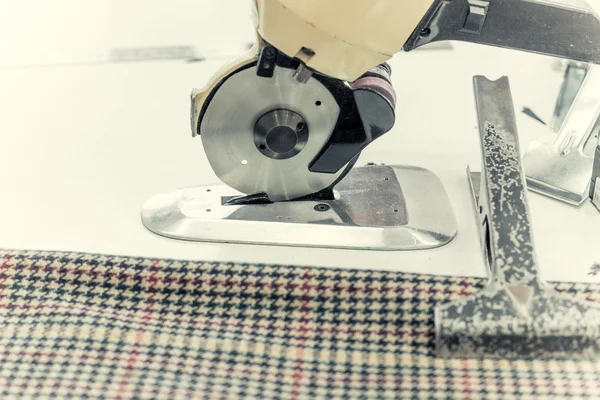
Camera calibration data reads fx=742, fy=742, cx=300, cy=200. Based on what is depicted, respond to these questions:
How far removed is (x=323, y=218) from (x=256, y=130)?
0.16m

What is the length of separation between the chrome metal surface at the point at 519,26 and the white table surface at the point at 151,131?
26 centimetres

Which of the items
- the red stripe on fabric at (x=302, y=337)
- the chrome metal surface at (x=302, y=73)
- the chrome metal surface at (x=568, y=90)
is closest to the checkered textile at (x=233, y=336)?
the red stripe on fabric at (x=302, y=337)

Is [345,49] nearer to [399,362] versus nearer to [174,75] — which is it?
[399,362]

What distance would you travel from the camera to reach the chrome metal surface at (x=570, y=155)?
45.8 inches

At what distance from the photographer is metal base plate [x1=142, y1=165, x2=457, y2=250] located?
104 centimetres

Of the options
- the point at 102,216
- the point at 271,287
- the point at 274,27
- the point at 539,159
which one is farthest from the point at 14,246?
the point at 539,159

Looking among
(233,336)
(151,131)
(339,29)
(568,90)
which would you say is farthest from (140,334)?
(568,90)

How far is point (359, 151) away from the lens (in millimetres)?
1041

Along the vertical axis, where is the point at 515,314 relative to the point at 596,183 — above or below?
below

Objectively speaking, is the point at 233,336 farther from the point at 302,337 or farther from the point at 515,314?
the point at 515,314

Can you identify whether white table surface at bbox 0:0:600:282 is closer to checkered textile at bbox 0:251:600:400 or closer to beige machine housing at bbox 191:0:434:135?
checkered textile at bbox 0:251:600:400

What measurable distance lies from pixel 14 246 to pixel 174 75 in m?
0.58

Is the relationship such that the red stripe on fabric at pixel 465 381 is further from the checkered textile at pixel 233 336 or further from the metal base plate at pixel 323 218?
the metal base plate at pixel 323 218

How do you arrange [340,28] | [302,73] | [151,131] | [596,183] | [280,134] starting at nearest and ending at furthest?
1. [340,28]
2. [302,73]
3. [280,134]
4. [596,183]
5. [151,131]
